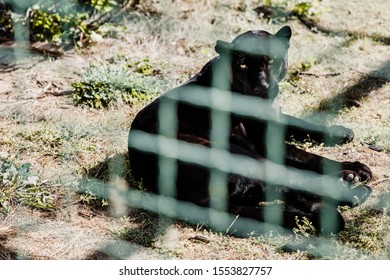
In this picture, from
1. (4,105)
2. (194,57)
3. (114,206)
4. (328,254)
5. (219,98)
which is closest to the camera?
(328,254)

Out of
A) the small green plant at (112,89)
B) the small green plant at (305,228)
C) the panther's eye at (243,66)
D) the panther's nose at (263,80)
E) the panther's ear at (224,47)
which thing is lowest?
the small green plant at (305,228)

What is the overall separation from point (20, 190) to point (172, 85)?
1565mm

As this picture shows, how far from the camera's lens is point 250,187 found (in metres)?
3.07

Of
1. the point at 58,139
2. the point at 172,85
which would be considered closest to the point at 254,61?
the point at 172,85

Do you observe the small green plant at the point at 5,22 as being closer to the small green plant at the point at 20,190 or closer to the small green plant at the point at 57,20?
the small green plant at the point at 57,20

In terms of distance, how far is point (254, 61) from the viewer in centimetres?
346

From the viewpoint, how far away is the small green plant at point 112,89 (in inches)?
168

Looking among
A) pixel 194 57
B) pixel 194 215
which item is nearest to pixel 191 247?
pixel 194 215

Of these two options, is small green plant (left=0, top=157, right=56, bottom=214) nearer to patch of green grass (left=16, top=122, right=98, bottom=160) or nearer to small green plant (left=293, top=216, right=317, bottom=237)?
patch of green grass (left=16, top=122, right=98, bottom=160)

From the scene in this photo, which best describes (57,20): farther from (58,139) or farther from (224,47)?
(224,47)

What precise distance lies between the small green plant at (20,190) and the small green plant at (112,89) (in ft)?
3.49

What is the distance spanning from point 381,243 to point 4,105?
263 cm

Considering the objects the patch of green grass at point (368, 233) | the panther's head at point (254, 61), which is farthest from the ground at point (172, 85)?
the panther's head at point (254, 61)

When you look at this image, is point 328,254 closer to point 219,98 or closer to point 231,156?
point 231,156
